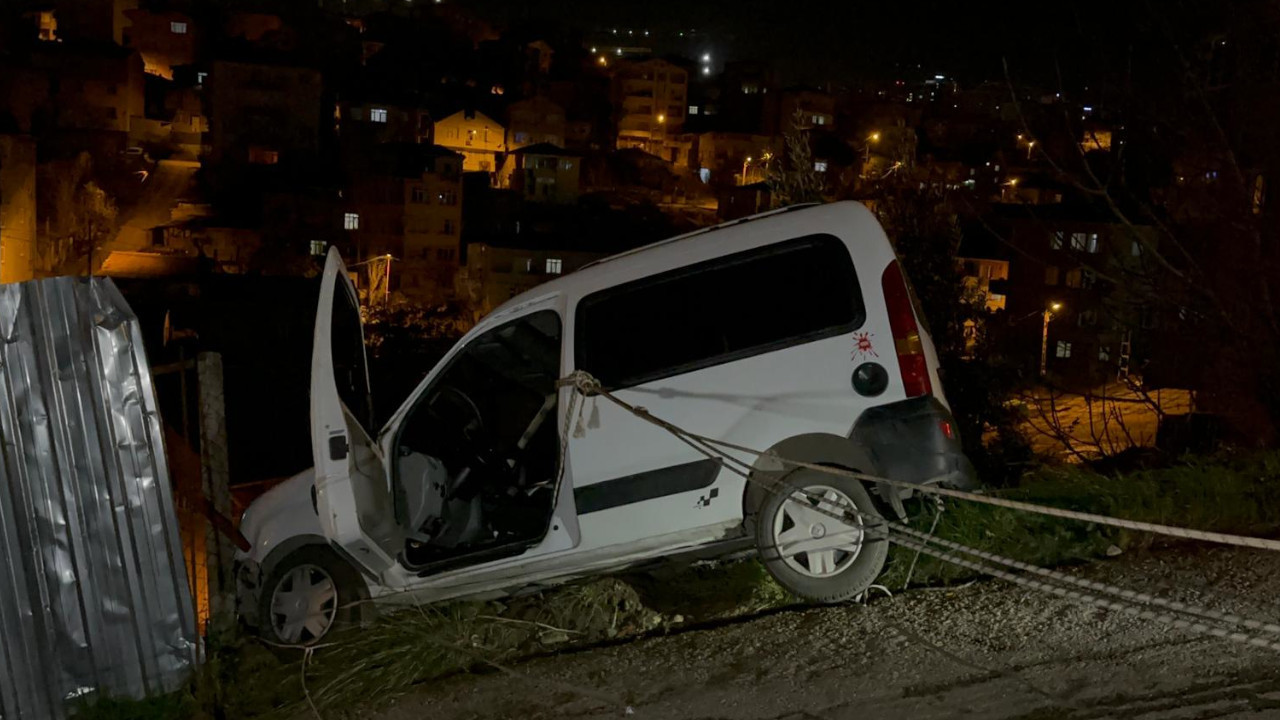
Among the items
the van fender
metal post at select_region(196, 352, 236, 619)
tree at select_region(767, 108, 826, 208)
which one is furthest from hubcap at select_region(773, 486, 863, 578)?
tree at select_region(767, 108, 826, 208)

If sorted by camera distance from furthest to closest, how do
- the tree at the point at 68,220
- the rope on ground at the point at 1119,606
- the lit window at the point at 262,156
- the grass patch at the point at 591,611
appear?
the lit window at the point at 262,156 → the tree at the point at 68,220 → the grass patch at the point at 591,611 → the rope on ground at the point at 1119,606

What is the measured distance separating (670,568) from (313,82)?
188ft

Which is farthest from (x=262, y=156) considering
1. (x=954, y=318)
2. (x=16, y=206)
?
(x=954, y=318)

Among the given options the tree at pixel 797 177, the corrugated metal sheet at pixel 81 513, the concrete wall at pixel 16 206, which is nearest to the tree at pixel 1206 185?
the tree at pixel 797 177

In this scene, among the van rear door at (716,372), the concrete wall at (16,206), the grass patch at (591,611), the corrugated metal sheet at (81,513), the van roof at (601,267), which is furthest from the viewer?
the concrete wall at (16,206)

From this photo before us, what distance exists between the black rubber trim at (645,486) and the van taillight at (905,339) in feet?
3.61

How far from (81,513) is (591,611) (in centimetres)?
248

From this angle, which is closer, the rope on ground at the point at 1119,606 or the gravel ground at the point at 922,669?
the gravel ground at the point at 922,669

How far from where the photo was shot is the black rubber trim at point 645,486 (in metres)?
5.61

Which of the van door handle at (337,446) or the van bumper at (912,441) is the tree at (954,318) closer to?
the van bumper at (912,441)

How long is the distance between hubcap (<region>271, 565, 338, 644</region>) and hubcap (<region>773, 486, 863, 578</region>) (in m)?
2.60

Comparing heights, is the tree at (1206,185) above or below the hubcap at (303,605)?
above

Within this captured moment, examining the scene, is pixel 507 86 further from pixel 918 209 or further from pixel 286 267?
pixel 918 209

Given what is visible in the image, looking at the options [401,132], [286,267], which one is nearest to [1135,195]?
[286,267]
